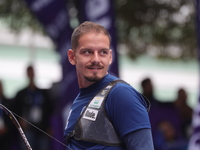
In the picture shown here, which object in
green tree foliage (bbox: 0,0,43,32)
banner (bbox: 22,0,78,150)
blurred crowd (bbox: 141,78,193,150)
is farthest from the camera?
green tree foliage (bbox: 0,0,43,32)

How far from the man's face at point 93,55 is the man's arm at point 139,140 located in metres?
0.40

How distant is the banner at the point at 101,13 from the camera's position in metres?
6.78

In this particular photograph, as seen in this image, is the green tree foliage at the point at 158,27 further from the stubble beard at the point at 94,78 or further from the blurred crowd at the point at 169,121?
the stubble beard at the point at 94,78

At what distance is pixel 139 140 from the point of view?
248 cm

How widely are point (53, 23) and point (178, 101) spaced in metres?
3.29

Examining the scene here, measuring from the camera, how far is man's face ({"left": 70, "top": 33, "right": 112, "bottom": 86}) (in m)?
2.69

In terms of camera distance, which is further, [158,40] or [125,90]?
[158,40]

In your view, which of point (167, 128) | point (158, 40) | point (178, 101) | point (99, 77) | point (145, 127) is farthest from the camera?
point (158, 40)

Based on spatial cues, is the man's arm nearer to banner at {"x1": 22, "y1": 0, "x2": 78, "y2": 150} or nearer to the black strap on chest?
the black strap on chest

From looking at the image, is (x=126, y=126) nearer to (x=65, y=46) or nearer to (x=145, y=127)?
(x=145, y=127)

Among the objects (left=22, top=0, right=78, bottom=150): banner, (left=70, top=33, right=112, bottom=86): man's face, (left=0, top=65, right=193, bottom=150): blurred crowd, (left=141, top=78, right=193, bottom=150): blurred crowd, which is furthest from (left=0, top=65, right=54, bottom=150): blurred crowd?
(left=70, top=33, right=112, bottom=86): man's face

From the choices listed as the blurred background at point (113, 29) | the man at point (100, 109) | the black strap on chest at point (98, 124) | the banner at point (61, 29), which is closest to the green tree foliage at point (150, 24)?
the blurred background at point (113, 29)

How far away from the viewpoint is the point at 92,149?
261cm

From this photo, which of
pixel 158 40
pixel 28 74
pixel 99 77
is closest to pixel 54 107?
pixel 28 74
